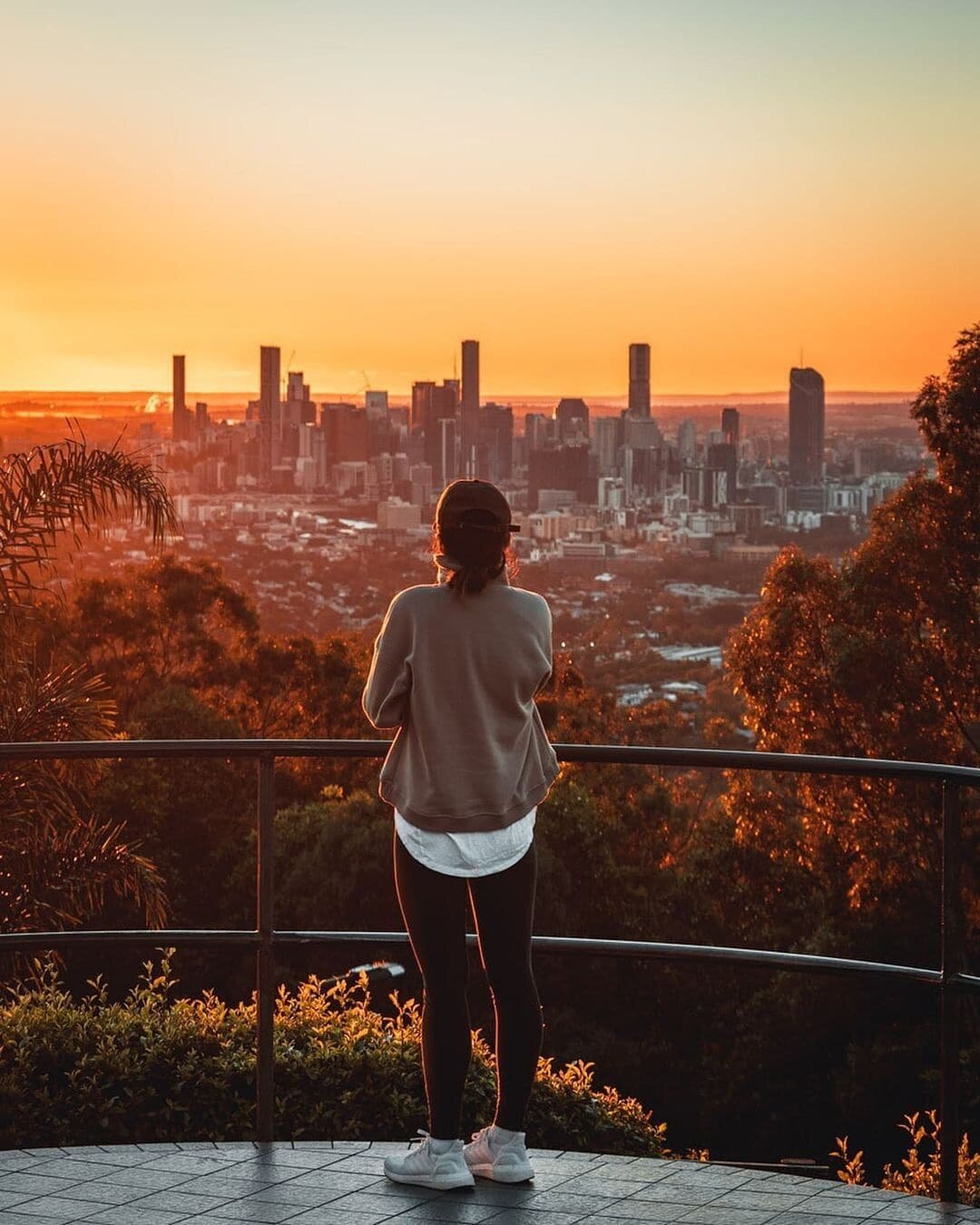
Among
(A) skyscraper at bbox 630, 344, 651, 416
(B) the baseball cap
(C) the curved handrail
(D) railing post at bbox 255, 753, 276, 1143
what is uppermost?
(A) skyscraper at bbox 630, 344, 651, 416

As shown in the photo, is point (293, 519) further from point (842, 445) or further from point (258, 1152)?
point (258, 1152)

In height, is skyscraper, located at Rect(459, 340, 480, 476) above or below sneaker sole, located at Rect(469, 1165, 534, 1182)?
above

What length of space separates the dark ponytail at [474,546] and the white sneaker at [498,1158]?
1278 millimetres

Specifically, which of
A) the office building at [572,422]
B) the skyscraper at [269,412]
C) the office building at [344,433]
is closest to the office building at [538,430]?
the office building at [572,422]

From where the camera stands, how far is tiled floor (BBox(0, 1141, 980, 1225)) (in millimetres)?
3818

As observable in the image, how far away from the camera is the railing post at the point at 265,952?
4.20 metres

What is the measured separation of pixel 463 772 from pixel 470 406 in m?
51.1

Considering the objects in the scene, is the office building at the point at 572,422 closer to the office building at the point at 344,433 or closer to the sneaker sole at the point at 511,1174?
the office building at the point at 344,433

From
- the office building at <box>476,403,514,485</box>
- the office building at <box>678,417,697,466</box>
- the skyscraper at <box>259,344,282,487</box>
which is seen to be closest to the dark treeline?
the office building at <box>476,403,514,485</box>

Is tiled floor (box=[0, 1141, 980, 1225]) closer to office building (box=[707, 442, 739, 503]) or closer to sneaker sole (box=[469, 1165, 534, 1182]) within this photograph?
sneaker sole (box=[469, 1165, 534, 1182])

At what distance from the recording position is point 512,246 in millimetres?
51312

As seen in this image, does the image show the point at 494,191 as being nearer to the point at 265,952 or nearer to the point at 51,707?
the point at 51,707

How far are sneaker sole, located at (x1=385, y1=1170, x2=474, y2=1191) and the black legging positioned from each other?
9 centimetres

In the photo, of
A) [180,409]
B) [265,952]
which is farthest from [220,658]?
[265,952]
